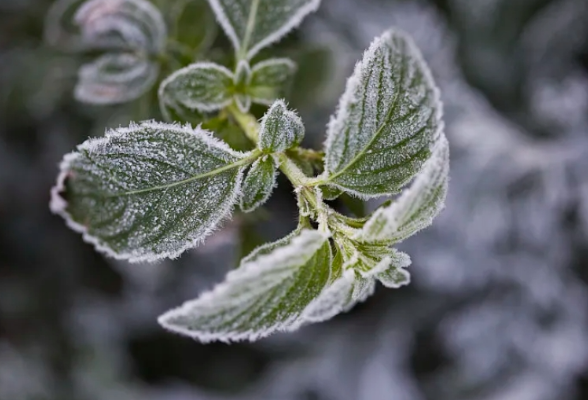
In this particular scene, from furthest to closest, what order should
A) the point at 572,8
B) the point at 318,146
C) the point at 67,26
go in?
1. the point at 572,8
2. the point at 318,146
3. the point at 67,26

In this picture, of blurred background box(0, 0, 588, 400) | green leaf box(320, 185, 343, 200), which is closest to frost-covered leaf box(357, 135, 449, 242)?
green leaf box(320, 185, 343, 200)

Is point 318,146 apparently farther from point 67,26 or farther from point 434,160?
point 434,160

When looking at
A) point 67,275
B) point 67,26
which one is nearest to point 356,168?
point 67,26

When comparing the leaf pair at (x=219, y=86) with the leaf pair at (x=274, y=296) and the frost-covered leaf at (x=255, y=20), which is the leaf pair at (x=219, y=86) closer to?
the frost-covered leaf at (x=255, y=20)

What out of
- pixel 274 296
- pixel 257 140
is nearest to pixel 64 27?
pixel 257 140

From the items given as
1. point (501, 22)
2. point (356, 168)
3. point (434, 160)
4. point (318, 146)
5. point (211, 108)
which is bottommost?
point (434, 160)

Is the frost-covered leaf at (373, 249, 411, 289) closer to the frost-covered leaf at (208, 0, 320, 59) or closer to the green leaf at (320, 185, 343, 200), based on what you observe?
the green leaf at (320, 185, 343, 200)
